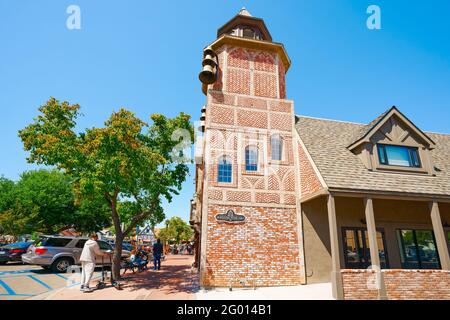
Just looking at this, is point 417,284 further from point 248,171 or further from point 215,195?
point 215,195

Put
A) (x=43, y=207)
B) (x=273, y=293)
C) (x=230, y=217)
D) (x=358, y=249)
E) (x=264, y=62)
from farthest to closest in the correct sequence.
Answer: (x=43, y=207), (x=264, y=62), (x=358, y=249), (x=230, y=217), (x=273, y=293)

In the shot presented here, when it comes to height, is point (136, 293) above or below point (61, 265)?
→ below

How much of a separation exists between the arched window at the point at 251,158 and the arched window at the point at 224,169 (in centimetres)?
87

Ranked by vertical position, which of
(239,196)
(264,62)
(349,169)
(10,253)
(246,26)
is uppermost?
(246,26)

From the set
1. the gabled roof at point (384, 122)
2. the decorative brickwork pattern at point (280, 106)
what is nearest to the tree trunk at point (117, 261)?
the decorative brickwork pattern at point (280, 106)

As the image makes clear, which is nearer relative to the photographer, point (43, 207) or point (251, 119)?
point (251, 119)

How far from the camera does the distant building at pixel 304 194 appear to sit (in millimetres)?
9516

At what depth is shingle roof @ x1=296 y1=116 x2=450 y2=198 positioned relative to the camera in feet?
32.2

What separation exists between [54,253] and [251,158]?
444 inches

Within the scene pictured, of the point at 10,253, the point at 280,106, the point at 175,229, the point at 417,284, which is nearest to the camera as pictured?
the point at 417,284

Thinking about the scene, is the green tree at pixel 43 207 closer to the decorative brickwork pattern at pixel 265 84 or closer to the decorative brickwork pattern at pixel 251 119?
the decorative brickwork pattern at pixel 251 119

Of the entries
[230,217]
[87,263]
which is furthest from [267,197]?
[87,263]

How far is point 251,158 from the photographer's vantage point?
11.9 m

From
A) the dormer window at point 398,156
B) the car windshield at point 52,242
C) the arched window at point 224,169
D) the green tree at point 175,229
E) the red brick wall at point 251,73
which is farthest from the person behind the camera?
the green tree at point 175,229
